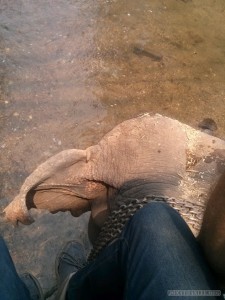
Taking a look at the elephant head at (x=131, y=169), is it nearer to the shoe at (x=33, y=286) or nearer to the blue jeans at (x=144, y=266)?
the blue jeans at (x=144, y=266)

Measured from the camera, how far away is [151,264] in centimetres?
171

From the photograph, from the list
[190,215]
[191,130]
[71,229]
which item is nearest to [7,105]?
[71,229]

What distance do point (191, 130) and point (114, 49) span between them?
237cm

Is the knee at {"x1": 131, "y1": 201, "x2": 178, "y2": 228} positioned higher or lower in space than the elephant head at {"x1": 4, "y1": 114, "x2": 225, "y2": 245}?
higher

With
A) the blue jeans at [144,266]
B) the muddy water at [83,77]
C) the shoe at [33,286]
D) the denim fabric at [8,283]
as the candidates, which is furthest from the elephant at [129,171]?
the muddy water at [83,77]

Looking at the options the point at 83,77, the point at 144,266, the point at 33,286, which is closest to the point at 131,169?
the point at 144,266

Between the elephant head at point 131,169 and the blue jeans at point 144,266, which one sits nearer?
the blue jeans at point 144,266

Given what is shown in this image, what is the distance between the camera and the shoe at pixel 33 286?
9.04 feet

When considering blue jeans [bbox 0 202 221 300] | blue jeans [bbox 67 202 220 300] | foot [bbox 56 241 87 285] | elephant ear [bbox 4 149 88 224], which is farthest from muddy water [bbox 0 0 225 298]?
blue jeans [bbox 67 202 220 300]

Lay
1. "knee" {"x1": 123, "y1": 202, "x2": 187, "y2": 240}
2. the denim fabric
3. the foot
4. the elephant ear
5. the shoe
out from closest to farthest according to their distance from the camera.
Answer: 1. "knee" {"x1": 123, "y1": 202, "x2": 187, "y2": 240}
2. the denim fabric
3. the elephant ear
4. the shoe
5. the foot

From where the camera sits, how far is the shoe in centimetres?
275

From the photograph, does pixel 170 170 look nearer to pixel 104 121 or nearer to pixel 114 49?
pixel 104 121

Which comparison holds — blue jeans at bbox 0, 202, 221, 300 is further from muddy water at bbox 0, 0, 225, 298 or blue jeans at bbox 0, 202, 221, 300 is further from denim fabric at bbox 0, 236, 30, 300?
muddy water at bbox 0, 0, 225, 298

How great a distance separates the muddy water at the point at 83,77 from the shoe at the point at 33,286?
0.16 meters
